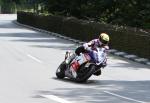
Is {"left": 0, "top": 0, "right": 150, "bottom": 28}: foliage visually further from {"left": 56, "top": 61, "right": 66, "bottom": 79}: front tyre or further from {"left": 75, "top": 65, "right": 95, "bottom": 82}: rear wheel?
{"left": 75, "top": 65, "right": 95, "bottom": 82}: rear wheel

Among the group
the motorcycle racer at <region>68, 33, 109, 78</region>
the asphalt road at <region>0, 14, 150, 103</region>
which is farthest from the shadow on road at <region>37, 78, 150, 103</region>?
the motorcycle racer at <region>68, 33, 109, 78</region>

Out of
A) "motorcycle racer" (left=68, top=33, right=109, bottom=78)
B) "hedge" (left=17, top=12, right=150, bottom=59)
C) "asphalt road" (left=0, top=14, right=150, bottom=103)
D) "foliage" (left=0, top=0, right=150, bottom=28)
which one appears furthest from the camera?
"foliage" (left=0, top=0, right=150, bottom=28)

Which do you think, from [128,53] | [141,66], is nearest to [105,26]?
[128,53]

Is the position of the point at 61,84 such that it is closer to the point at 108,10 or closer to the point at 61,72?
the point at 61,72

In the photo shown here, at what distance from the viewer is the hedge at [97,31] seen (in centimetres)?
2700

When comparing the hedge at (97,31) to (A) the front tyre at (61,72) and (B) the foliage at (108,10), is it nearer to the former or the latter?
(B) the foliage at (108,10)

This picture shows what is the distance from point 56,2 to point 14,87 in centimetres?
3693

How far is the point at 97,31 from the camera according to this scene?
3403 centimetres

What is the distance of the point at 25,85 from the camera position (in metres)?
15.6

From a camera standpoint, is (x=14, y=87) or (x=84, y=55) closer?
(x=14, y=87)

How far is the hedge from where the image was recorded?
88.6ft

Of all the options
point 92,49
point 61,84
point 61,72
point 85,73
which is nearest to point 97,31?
point 61,72

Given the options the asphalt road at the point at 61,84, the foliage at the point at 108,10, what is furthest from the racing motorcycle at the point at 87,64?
the foliage at the point at 108,10

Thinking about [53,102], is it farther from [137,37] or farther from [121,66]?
[137,37]
